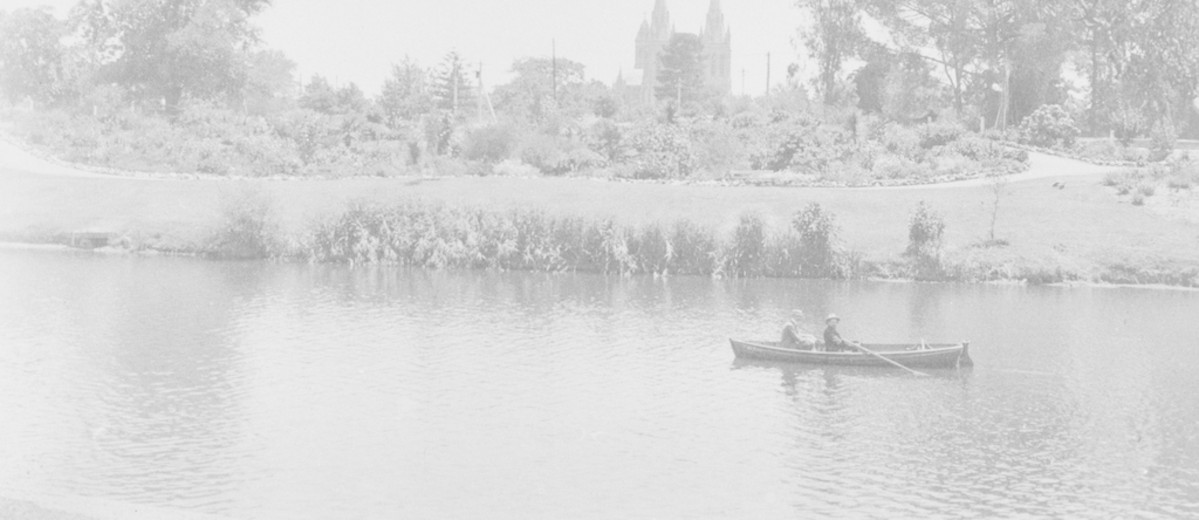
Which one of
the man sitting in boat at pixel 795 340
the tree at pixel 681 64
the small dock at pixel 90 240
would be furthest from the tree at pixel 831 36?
the tree at pixel 681 64

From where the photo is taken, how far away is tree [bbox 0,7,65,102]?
370 ft

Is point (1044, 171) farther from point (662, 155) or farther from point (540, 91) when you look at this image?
point (540, 91)

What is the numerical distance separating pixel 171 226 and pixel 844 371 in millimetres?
39844

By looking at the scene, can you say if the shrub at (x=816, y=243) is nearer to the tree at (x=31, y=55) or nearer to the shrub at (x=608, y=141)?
the shrub at (x=608, y=141)

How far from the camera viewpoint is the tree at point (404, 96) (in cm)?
9794

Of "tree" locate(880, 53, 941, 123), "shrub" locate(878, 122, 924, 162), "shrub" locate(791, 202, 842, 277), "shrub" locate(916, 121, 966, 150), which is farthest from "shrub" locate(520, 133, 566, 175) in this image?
"tree" locate(880, 53, 941, 123)

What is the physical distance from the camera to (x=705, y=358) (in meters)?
37.4

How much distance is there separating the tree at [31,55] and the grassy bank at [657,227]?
5149cm

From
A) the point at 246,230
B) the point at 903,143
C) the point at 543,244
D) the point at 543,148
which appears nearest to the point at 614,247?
the point at 543,244

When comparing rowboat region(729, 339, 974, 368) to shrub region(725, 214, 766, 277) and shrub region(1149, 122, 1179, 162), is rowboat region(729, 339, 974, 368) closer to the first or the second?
shrub region(725, 214, 766, 277)

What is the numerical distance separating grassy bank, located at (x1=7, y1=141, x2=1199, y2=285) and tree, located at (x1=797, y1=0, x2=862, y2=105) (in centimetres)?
3483

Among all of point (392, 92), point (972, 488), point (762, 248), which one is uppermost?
point (392, 92)

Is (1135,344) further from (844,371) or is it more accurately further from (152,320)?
(152,320)

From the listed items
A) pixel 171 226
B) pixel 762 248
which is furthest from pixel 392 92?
pixel 762 248
